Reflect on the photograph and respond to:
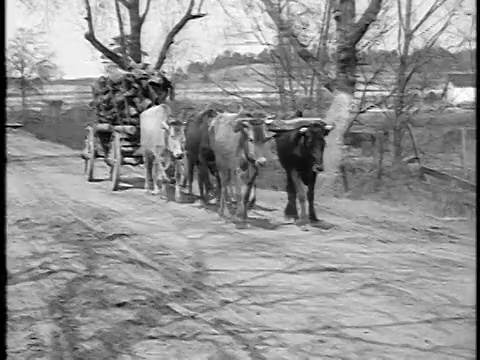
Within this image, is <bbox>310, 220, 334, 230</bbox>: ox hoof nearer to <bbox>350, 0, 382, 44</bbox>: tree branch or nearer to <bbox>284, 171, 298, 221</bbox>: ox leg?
<bbox>284, 171, 298, 221</bbox>: ox leg

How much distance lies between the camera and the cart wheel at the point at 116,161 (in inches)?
70.2

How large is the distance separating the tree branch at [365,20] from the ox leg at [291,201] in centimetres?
39

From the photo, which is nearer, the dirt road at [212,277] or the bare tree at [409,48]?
the dirt road at [212,277]

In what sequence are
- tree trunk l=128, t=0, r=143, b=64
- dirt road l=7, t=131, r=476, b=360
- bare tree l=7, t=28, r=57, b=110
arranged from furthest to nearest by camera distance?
1. tree trunk l=128, t=0, r=143, b=64
2. bare tree l=7, t=28, r=57, b=110
3. dirt road l=7, t=131, r=476, b=360

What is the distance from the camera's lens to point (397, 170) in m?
1.77

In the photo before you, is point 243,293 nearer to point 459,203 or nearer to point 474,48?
point 459,203

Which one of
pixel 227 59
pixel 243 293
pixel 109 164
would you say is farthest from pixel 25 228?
pixel 227 59

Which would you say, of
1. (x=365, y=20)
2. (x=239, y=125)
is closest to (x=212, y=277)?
(x=239, y=125)

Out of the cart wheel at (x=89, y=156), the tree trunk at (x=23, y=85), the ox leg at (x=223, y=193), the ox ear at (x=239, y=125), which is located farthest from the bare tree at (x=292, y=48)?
the tree trunk at (x=23, y=85)

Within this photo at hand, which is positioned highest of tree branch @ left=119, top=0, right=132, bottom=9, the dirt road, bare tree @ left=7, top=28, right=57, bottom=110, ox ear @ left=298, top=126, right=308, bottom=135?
tree branch @ left=119, top=0, right=132, bottom=9

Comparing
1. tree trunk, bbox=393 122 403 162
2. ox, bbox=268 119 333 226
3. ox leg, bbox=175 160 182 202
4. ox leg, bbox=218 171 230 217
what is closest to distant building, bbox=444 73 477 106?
tree trunk, bbox=393 122 403 162

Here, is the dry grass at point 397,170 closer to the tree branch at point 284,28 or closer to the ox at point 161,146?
the ox at point 161,146

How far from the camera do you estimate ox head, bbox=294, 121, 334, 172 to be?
5.68ft

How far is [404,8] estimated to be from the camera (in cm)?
175
